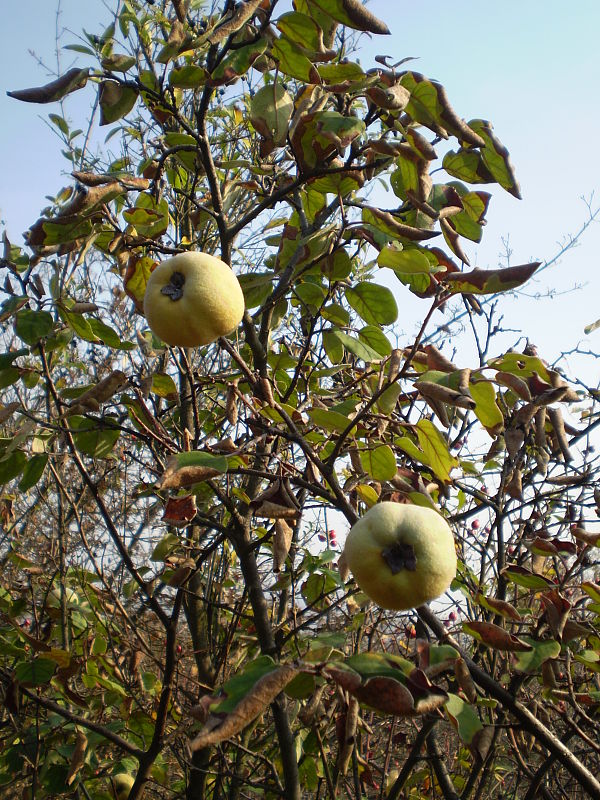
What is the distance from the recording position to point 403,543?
118 centimetres

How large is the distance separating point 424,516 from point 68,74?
4.38ft

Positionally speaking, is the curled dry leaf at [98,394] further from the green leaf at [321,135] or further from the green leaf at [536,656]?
the green leaf at [536,656]

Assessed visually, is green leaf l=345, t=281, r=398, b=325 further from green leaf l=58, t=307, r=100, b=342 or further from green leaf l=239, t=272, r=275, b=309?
green leaf l=58, t=307, r=100, b=342

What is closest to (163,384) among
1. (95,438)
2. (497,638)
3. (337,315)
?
(95,438)

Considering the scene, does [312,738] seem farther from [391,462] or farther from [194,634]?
[391,462]

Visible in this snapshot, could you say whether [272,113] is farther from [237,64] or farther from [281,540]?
[281,540]

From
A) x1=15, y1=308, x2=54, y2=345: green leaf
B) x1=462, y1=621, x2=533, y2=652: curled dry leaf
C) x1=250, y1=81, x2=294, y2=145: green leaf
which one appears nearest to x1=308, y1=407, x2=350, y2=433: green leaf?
x1=462, y1=621, x2=533, y2=652: curled dry leaf

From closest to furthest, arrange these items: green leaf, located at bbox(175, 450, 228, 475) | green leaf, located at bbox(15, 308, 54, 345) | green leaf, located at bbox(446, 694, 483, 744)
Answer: green leaf, located at bbox(446, 694, 483, 744), green leaf, located at bbox(175, 450, 228, 475), green leaf, located at bbox(15, 308, 54, 345)

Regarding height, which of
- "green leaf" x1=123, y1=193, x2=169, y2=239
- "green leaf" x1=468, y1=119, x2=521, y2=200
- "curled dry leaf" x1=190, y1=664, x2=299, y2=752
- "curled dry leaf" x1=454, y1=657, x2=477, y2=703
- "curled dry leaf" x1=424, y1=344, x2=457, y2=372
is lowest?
"curled dry leaf" x1=190, y1=664, x2=299, y2=752

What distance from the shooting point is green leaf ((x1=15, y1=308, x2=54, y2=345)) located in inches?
68.4

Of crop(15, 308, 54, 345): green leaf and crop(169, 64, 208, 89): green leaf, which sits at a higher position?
crop(169, 64, 208, 89): green leaf

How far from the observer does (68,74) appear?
4.94 ft

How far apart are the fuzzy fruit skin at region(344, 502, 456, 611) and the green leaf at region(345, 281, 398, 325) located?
2.70ft

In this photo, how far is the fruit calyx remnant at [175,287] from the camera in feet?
4.58
